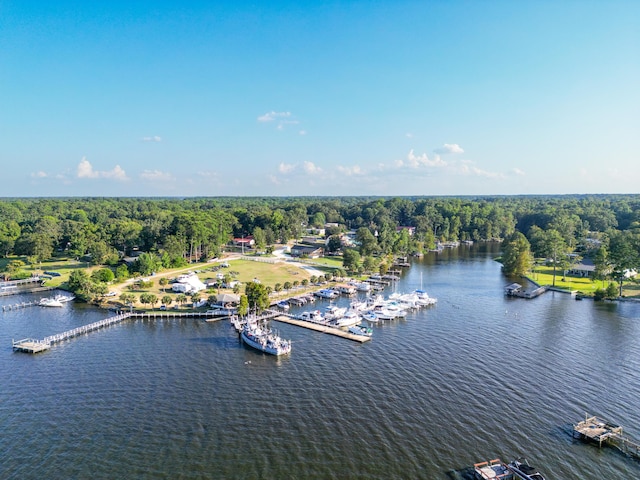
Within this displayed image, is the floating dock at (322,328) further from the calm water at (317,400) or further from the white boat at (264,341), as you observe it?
the white boat at (264,341)

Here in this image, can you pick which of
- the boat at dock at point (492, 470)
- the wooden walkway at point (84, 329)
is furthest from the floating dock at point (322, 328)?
the boat at dock at point (492, 470)

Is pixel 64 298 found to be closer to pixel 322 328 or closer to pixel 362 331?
pixel 322 328

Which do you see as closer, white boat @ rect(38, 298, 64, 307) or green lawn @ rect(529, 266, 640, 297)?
white boat @ rect(38, 298, 64, 307)

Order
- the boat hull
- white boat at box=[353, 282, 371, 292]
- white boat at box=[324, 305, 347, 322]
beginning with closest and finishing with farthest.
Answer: the boat hull, white boat at box=[324, 305, 347, 322], white boat at box=[353, 282, 371, 292]

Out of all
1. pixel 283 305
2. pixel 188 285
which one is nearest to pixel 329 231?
pixel 188 285

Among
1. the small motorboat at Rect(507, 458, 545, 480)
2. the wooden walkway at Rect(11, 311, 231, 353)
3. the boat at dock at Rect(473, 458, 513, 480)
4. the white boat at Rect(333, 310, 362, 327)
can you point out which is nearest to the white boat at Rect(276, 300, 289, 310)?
the white boat at Rect(333, 310, 362, 327)

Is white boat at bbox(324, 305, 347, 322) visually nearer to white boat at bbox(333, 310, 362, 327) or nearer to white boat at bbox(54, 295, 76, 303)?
white boat at bbox(333, 310, 362, 327)
